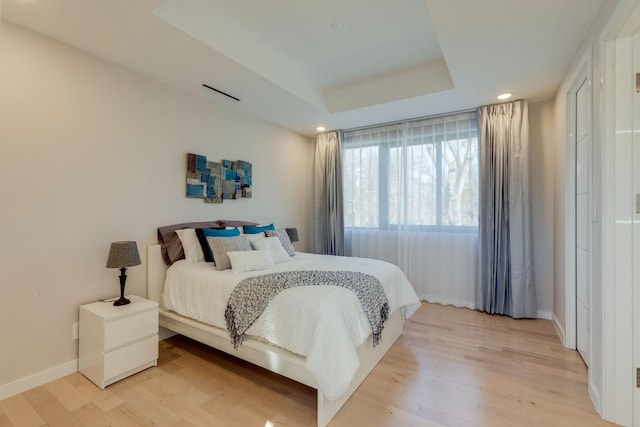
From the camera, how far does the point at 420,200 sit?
13.4ft

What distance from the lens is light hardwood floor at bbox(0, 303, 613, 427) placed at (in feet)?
5.81

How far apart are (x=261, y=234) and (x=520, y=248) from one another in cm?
299

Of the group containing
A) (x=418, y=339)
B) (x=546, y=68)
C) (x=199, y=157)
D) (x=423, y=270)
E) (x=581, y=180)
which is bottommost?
(x=418, y=339)

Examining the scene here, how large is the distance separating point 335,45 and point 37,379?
11.9 ft

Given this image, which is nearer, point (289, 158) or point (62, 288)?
point (62, 288)

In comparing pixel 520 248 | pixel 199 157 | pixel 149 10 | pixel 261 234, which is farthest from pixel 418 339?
pixel 149 10

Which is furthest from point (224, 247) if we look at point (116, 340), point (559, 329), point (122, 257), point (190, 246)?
point (559, 329)

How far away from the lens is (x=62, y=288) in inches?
88.7

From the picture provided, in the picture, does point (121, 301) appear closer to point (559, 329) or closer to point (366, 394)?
point (366, 394)

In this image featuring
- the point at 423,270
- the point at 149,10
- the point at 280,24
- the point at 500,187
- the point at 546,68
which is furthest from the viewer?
the point at 423,270

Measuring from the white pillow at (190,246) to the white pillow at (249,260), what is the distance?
0.47m

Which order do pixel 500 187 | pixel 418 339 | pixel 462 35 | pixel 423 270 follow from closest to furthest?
pixel 462 35 → pixel 418 339 → pixel 500 187 → pixel 423 270

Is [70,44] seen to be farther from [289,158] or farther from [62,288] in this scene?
[289,158]

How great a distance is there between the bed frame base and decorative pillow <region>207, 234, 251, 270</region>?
0.52 m
